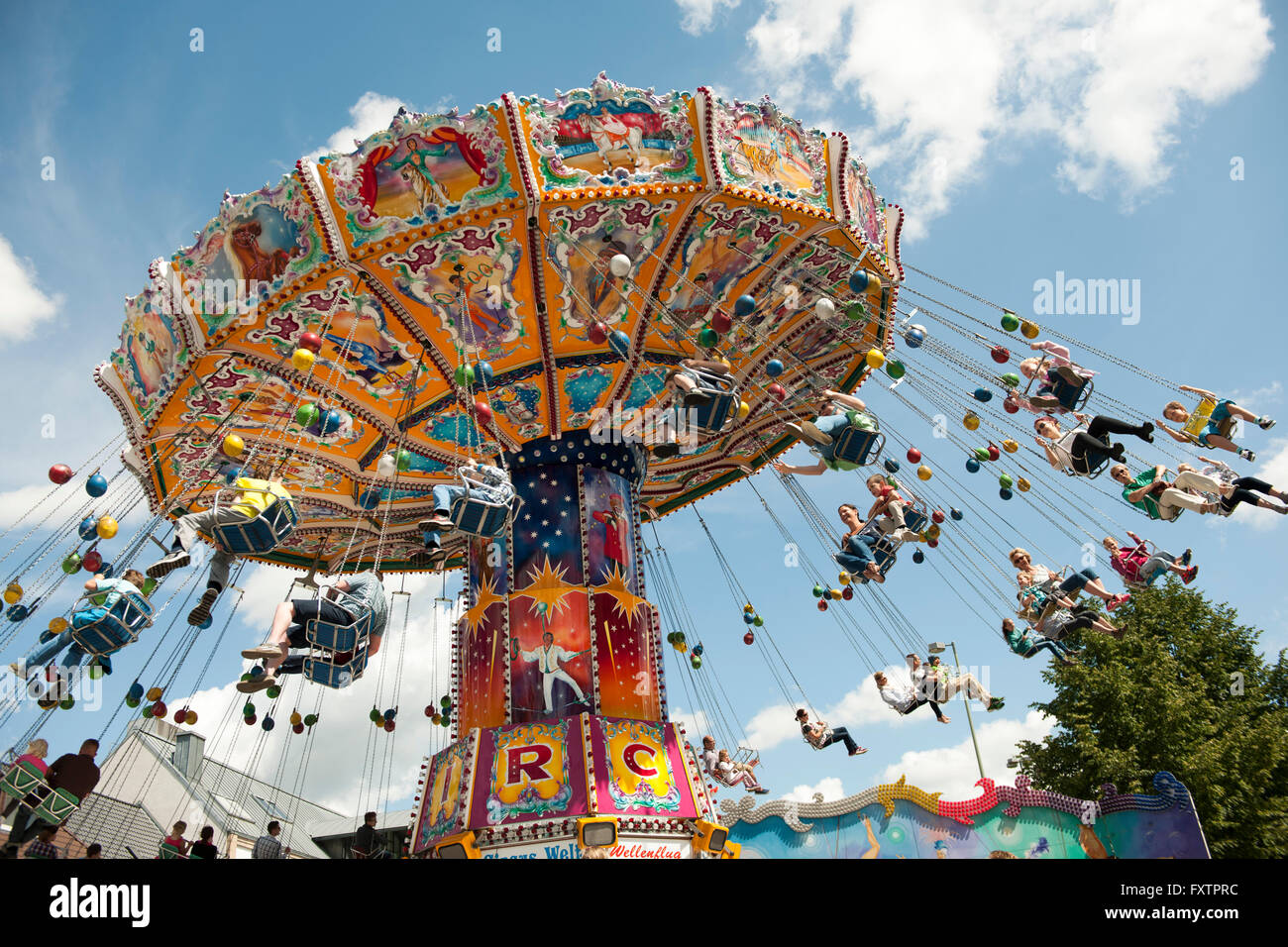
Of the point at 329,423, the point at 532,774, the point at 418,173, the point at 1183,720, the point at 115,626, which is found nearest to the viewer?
the point at 115,626

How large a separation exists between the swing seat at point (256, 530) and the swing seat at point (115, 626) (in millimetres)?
1178

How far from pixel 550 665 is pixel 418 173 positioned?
18.0ft

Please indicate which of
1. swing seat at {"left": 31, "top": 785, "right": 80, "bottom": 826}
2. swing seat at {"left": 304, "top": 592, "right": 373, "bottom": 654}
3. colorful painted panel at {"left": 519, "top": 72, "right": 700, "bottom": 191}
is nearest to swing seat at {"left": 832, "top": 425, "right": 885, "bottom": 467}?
colorful painted panel at {"left": 519, "top": 72, "right": 700, "bottom": 191}

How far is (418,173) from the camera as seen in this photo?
8.88 m

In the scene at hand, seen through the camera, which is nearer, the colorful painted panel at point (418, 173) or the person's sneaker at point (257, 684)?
the person's sneaker at point (257, 684)

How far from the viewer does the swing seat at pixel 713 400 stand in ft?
28.0

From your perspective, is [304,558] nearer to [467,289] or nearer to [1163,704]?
[467,289]

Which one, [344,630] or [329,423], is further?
[329,423]

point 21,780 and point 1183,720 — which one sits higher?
point 1183,720

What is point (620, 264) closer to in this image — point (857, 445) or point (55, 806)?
point (857, 445)

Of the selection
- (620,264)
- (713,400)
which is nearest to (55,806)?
(713,400)

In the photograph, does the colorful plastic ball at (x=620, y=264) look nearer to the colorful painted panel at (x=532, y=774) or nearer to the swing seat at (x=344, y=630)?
the swing seat at (x=344, y=630)

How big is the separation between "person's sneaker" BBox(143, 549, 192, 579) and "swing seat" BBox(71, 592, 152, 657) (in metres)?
0.57

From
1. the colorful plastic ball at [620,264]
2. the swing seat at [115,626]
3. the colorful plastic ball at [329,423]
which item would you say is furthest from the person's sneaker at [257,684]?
the colorful plastic ball at [620,264]
